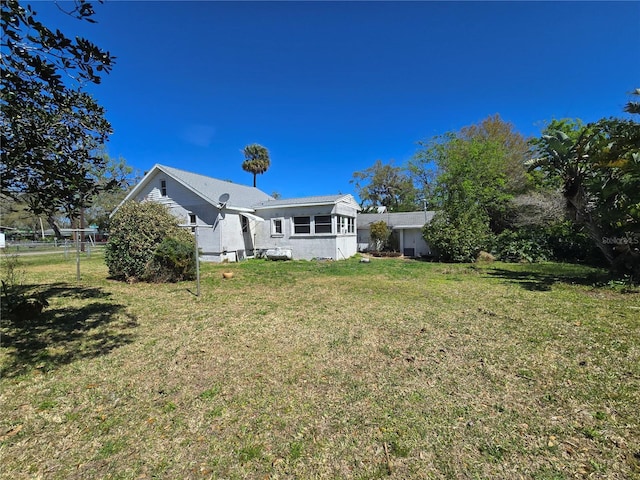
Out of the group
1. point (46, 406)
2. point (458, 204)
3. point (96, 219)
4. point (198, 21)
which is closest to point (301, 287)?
point (46, 406)

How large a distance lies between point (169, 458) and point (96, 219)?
5101 centimetres

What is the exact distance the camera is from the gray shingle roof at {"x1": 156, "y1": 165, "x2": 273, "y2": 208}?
57.4ft

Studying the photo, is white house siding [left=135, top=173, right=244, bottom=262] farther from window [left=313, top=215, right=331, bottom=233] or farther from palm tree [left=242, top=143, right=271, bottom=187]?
palm tree [left=242, top=143, right=271, bottom=187]

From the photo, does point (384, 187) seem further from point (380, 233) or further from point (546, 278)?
point (546, 278)

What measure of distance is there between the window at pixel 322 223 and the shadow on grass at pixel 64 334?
12061mm

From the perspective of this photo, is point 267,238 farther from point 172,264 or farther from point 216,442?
point 216,442

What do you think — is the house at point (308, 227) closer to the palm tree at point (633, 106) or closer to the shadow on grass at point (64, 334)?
the shadow on grass at point (64, 334)

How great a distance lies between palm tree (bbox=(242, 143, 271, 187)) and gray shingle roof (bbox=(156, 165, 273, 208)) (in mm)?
16851

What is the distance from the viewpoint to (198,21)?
8875 millimetres

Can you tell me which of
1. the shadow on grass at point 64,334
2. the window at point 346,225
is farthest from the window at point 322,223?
the shadow on grass at point 64,334

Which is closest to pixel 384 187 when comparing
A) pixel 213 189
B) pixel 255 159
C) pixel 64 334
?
pixel 255 159

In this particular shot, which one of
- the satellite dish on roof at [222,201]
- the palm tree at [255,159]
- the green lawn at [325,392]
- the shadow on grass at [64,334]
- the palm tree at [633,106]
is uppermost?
the palm tree at [255,159]

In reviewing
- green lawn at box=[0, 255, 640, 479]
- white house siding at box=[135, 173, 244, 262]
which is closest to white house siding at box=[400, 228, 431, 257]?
white house siding at box=[135, 173, 244, 262]

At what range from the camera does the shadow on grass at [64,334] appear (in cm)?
446
